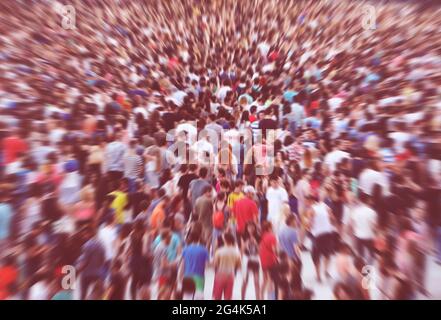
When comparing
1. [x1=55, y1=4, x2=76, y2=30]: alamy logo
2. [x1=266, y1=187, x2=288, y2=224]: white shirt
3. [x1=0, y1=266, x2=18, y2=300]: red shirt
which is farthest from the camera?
[x1=55, y1=4, x2=76, y2=30]: alamy logo

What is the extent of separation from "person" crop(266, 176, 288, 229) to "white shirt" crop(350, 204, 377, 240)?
6.5 inches

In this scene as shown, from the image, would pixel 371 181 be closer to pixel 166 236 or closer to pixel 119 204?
pixel 166 236

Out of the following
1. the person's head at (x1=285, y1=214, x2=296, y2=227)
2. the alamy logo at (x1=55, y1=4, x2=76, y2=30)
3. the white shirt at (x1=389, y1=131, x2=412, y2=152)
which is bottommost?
the person's head at (x1=285, y1=214, x2=296, y2=227)

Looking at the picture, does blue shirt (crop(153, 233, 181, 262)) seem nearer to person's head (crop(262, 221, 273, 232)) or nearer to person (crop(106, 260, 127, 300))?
person (crop(106, 260, 127, 300))

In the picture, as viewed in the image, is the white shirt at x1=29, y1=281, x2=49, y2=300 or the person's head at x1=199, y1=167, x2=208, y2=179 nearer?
the white shirt at x1=29, y1=281, x2=49, y2=300

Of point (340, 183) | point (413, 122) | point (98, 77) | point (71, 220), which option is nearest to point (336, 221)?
point (340, 183)

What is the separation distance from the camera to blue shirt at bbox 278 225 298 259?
1.79 ft

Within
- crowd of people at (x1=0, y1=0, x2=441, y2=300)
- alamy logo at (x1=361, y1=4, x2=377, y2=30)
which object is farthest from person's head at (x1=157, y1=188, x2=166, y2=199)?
alamy logo at (x1=361, y1=4, x2=377, y2=30)

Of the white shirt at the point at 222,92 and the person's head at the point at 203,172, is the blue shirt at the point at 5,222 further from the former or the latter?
the white shirt at the point at 222,92

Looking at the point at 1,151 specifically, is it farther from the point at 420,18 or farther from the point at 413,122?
the point at 420,18

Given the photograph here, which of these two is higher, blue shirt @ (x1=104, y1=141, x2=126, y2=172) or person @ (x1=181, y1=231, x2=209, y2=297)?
blue shirt @ (x1=104, y1=141, x2=126, y2=172)

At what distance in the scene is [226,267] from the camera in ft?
1.77

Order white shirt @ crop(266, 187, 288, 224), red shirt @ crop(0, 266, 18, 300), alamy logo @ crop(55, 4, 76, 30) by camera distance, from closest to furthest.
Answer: red shirt @ crop(0, 266, 18, 300) < white shirt @ crop(266, 187, 288, 224) < alamy logo @ crop(55, 4, 76, 30)

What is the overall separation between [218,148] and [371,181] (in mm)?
407
